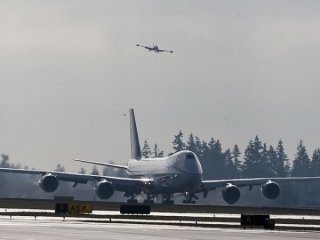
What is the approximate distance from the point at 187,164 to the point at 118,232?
8782 cm

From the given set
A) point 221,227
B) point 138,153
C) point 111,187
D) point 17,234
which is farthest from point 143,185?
point 17,234

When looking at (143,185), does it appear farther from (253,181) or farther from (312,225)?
(312,225)

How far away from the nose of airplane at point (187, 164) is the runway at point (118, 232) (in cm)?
7489

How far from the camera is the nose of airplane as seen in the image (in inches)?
6211

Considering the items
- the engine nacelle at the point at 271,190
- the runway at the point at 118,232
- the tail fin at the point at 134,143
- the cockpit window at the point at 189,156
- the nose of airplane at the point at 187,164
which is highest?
the tail fin at the point at 134,143

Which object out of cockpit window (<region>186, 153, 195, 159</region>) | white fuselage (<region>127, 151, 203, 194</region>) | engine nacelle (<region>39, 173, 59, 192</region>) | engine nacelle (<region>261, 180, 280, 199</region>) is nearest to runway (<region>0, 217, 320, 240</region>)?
white fuselage (<region>127, 151, 203, 194</region>)

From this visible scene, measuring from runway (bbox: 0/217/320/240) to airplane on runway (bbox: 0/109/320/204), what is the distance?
75.9 meters

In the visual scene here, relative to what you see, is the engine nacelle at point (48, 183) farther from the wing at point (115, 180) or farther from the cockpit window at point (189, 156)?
the cockpit window at point (189, 156)

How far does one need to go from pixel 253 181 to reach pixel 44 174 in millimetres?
28512

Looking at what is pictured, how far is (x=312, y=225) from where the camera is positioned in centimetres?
8800

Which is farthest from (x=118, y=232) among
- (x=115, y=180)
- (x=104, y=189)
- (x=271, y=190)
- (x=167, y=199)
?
(x=167, y=199)

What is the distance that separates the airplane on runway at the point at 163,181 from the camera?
521ft

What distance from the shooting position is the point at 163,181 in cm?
16288

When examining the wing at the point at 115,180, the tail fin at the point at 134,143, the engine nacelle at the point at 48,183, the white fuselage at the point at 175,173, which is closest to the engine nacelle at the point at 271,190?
the white fuselage at the point at 175,173
